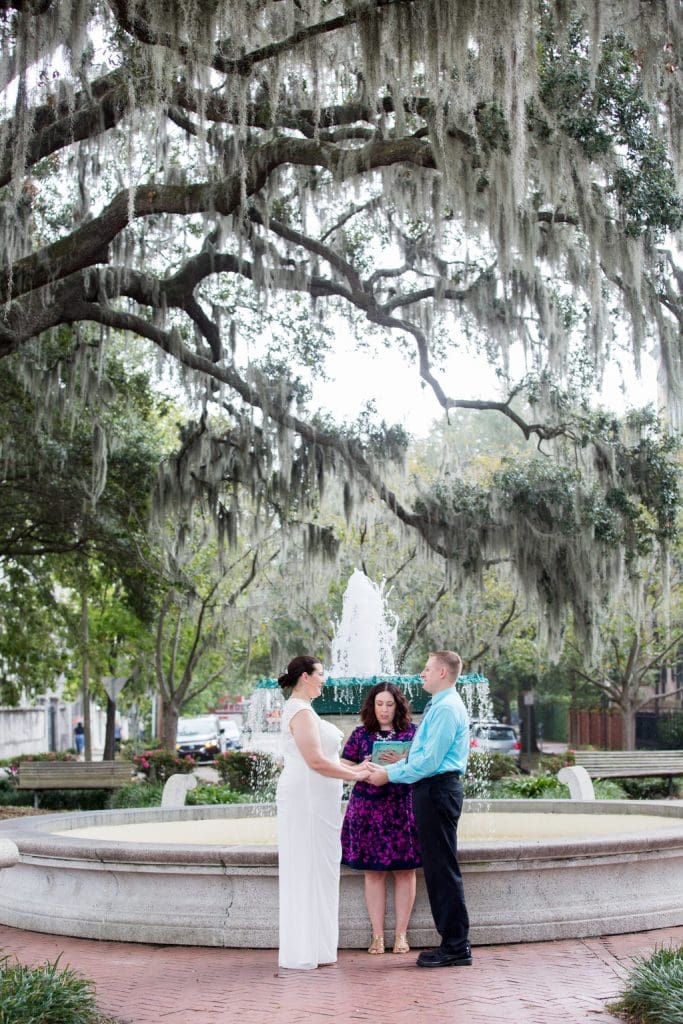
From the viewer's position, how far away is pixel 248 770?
19.5 meters

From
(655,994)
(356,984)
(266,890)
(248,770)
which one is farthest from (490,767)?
(655,994)

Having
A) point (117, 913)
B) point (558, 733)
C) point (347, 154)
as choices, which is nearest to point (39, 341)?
point (347, 154)

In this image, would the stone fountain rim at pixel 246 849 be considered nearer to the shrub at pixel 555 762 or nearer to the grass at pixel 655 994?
the grass at pixel 655 994

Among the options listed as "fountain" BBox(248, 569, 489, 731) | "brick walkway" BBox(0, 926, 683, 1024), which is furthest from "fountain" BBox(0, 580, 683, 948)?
"fountain" BBox(248, 569, 489, 731)

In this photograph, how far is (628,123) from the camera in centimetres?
1041

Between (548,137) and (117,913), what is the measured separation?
715cm

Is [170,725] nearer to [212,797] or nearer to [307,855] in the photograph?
[212,797]

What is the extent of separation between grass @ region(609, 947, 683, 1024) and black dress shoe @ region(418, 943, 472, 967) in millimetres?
1206

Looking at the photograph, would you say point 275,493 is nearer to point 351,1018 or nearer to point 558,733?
point 351,1018

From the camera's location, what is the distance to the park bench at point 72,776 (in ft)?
64.4

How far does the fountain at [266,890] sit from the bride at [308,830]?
46 cm

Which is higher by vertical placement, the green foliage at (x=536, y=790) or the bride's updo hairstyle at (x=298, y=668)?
the bride's updo hairstyle at (x=298, y=668)

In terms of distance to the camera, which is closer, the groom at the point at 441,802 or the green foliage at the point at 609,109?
the groom at the point at 441,802

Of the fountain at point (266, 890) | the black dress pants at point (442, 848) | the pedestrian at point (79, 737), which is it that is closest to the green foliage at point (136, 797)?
the fountain at point (266, 890)
